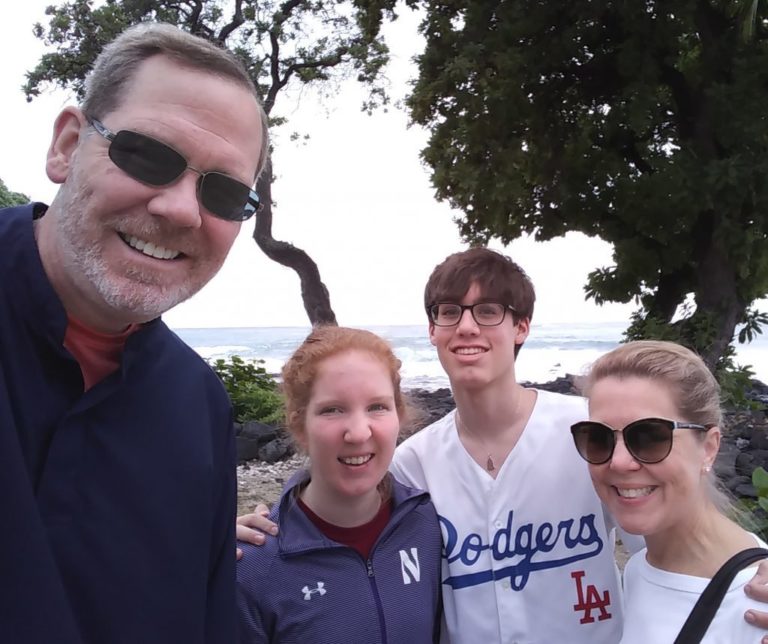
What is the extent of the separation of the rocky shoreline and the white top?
4652mm

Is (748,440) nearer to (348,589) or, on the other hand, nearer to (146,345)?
(348,589)

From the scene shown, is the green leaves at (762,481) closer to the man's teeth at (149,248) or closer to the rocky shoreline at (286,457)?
the rocky shoreline at (286,457)

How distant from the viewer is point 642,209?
11.3m

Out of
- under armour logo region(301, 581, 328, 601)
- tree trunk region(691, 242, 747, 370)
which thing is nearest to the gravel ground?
under armour logo region(301, 581, 328, 601)

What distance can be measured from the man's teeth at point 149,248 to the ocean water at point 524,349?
1324 centimetres

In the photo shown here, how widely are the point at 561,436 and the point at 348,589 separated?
37.7 inches

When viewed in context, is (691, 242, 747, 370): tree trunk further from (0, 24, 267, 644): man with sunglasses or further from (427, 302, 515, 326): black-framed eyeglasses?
(0, 24, 267, 644): man with sunglasses

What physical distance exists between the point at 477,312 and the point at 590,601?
1079mm

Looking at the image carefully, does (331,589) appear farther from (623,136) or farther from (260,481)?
(623,136)

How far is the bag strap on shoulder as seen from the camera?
69.3 inches

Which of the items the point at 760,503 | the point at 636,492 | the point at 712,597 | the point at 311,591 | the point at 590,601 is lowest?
the point at 760,503

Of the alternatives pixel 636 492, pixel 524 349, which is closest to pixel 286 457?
pixel 636 492

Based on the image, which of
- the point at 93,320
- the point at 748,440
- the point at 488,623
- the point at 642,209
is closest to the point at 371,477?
the point at 488,623

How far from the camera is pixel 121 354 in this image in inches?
68.2
